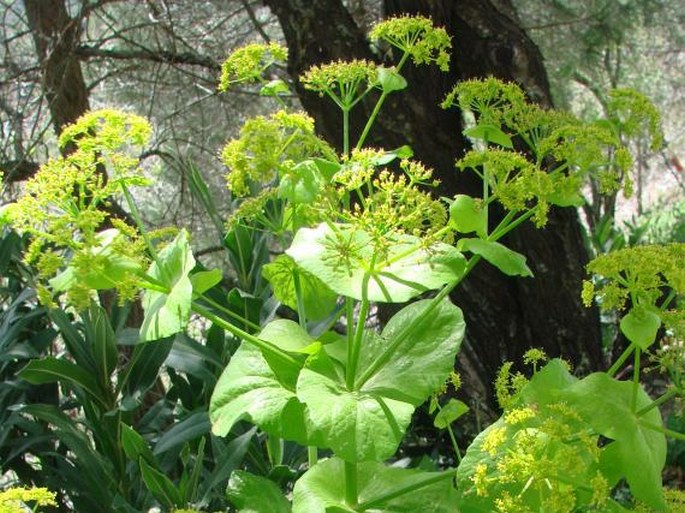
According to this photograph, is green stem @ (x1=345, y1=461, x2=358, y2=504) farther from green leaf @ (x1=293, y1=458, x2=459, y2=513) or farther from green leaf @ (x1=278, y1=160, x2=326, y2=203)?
green leaf @ (x1=278, y1=160, x2=326, y2=203)

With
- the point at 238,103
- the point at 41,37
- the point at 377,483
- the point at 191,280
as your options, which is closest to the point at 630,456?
the point at 377,483

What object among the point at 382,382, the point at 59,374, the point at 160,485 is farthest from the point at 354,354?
the point at 59,374

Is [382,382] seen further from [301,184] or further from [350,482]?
[301,184]

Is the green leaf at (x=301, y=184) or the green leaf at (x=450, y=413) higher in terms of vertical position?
the green leaf at (x=301, y=184)

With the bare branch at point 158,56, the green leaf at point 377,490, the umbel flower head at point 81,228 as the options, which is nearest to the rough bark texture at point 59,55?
A: the bare branch at point 158,56

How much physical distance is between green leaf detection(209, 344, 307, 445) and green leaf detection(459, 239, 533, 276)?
246 mm

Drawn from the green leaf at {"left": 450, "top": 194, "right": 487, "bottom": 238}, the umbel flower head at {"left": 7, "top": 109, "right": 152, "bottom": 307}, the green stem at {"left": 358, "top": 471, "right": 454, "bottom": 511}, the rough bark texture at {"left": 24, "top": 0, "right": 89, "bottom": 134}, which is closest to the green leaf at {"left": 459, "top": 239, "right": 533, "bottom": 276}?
the green leaf at {"left": 450, "top": 194, "right": 487, "bottom": 238}

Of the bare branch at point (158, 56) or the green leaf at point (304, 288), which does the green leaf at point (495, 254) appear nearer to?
the green leaf at point (304, 288)

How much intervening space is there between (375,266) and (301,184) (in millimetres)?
134

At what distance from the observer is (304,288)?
1.15 m

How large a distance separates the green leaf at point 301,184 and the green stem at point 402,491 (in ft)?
1.04

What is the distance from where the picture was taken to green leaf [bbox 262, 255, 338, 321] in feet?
3.74

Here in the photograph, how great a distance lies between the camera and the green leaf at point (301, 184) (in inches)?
38.1

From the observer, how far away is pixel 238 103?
14.8ft
